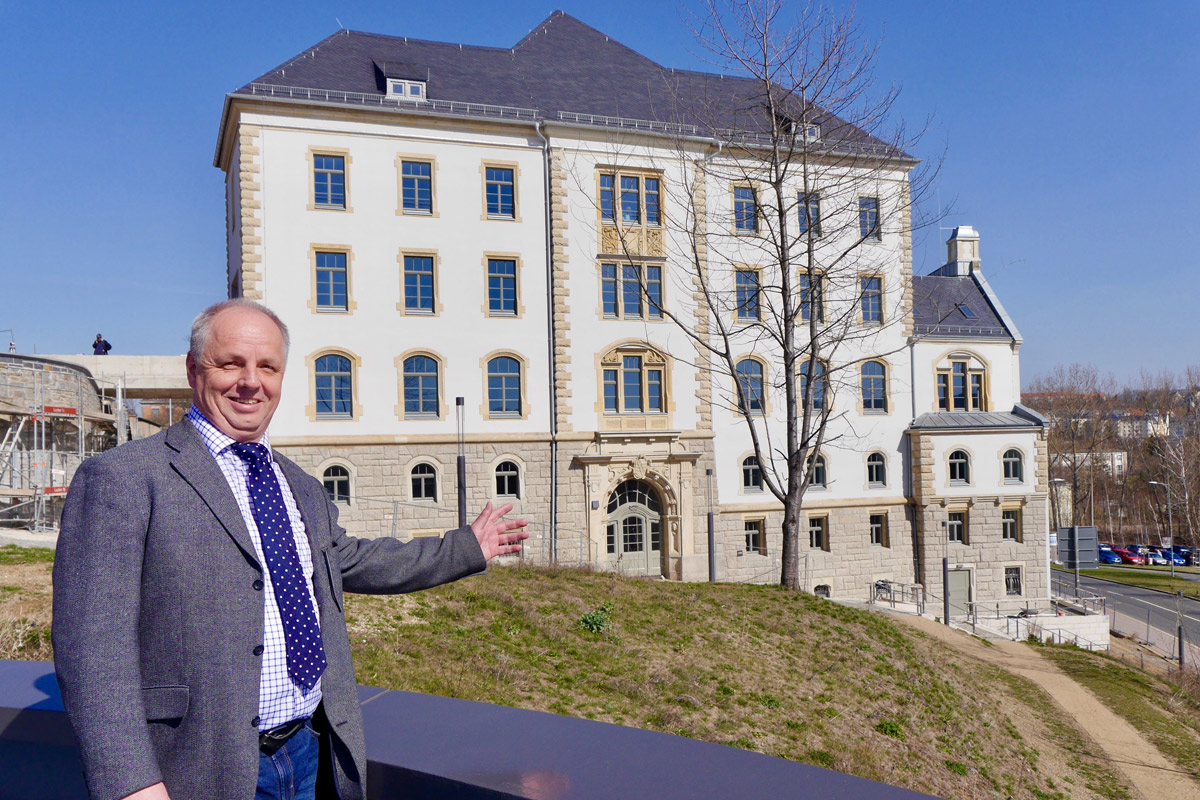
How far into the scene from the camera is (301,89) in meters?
24.0

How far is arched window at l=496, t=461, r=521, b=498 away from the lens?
25391 mm

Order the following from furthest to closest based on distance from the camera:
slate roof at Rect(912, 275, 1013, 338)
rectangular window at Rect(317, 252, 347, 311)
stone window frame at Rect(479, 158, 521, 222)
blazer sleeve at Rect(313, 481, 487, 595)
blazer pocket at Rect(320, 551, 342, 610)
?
1. slate roof at Rect(912, 275, 1013, 338)
2. stone window frame at Rect(479, 158, 521, 222)
3. rectangular window at Rect(317, 252, 347, 311)
4. blazer sleeve at Rect(313, 481, 487, 595)
5. blazer pocket at Rect(320, 551, 342, 610)

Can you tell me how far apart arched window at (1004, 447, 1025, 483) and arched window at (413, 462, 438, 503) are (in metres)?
21.5

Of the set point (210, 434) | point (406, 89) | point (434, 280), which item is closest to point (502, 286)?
point (434, 280)

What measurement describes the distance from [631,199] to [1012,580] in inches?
802

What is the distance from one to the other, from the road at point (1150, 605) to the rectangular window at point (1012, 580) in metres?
7.55

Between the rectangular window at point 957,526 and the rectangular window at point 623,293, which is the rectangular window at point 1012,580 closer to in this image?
the rectangular window at point 957,526

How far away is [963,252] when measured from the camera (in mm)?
37156

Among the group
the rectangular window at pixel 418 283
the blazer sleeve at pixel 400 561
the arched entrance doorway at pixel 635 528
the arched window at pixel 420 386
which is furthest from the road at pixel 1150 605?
the blazer sleeve at pixel 400 561

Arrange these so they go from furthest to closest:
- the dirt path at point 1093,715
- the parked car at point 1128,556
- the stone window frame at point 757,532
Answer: the parked car at point 1128,556 < the stone window frame at point 757,532 < the dirt path at point 1093,715

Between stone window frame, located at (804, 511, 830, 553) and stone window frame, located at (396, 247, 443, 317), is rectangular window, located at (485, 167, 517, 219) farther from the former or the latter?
stone window frame, located at (804, 511, 830, 553)

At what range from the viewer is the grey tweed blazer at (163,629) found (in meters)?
1.95

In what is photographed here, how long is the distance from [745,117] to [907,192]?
428 inches

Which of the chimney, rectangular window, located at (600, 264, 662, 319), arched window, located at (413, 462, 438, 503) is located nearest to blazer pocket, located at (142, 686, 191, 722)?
arched window, located at (413, 462, 438, 503)
